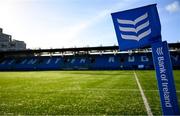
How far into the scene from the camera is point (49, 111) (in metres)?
7.59

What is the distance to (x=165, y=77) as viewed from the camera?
3.61 meters

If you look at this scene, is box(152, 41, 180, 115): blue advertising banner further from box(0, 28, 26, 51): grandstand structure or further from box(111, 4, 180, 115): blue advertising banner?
box(0, 28, 26, 51): grandstand structure

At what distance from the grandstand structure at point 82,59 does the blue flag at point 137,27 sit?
50.5 m

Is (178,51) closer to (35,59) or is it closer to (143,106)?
(35,59)

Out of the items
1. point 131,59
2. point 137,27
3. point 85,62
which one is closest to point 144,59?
point 131,59

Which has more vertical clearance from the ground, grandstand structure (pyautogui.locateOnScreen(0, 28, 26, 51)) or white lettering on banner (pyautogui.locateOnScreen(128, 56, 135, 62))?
grandstand structure (pyautogui.locateOnScreen(0, 28, 26, 51))

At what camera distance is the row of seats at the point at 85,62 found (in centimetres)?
5572

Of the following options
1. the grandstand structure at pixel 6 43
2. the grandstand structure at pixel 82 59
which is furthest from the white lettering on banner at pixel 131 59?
the grandstand structure at pixel 6 43

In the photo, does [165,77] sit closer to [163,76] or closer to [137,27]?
[163,76]

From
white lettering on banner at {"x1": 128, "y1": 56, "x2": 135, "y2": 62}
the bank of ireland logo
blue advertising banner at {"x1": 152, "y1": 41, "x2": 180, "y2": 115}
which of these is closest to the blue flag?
the bank of ireland logo

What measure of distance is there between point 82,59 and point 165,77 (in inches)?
2348

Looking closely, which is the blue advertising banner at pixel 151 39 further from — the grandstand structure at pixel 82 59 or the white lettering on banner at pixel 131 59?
the white lettering on banner at pixel 131 59

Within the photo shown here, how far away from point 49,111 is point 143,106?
318 cm

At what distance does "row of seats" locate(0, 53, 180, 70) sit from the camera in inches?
2194
